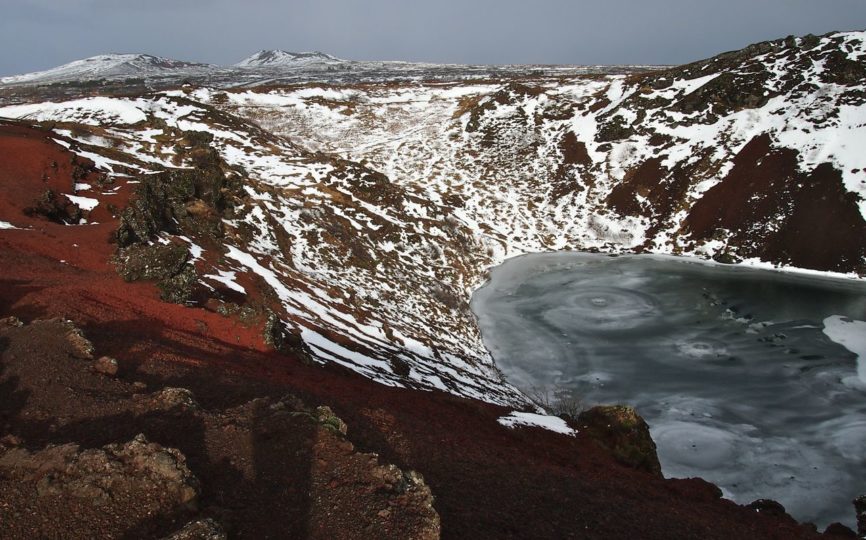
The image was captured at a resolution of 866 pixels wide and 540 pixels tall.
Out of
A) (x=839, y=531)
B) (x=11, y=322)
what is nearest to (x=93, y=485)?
(x=11, y=322)

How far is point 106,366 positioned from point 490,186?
52.0 metres

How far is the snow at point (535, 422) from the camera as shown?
17547 millimetres

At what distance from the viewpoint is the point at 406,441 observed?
472 inches

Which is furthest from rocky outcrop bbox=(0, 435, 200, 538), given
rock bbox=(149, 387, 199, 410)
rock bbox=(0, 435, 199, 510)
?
rock bbox=(149, 387, 199, 410)

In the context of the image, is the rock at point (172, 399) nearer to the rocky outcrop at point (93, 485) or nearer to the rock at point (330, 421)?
the rocky outcrop at point (93, 485)

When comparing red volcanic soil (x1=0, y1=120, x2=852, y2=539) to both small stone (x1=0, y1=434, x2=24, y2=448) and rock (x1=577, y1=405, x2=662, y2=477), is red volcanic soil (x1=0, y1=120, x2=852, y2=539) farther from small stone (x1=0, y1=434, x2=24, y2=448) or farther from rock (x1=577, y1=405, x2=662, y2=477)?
rock (x1=577, y1=405, x2=662, y2=477)

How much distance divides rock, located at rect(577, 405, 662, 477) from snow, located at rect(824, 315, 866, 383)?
17.2m

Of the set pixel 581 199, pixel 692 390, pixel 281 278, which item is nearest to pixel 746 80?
pixel 581 199

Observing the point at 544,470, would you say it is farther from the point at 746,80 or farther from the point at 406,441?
the point at 746,80

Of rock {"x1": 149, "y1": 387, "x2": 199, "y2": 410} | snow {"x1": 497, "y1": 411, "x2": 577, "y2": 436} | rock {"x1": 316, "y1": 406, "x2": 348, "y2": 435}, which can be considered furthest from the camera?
snow {"x1": 497, "y1": 411, "x2": 577, "y2": 436}

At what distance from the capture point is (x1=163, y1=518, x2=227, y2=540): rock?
20.4ft

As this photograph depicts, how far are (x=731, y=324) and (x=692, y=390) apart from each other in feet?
33.6

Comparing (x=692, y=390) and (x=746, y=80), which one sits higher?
(x=746, y=80)

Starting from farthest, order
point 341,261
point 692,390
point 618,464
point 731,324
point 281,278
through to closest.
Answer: point 341,261, point 731,324, point 281,278, point 692,390, point 618,464
